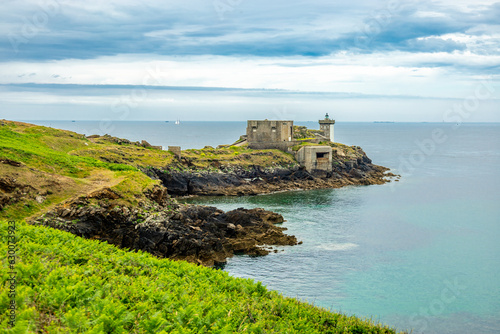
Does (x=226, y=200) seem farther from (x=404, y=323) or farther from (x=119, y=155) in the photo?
(x=404, y=323)

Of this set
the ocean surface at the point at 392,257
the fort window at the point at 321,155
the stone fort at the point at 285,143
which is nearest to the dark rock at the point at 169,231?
the ocean surface at the point at 392,257

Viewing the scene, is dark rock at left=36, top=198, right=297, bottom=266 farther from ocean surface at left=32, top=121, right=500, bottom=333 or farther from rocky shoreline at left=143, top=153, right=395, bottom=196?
rocky shoreline at left=143, top=153, right=395, bottom=196

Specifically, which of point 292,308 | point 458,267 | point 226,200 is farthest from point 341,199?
point 292,308

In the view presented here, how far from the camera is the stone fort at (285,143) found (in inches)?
3036

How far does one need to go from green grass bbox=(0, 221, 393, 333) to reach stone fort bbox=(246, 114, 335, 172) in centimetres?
6076

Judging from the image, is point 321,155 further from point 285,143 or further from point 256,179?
point 256,179

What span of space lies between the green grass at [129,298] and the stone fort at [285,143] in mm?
60755

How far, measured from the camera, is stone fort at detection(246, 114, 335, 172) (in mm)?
77125

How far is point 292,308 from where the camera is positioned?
48.7ft

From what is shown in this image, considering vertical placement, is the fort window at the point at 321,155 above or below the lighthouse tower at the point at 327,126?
below

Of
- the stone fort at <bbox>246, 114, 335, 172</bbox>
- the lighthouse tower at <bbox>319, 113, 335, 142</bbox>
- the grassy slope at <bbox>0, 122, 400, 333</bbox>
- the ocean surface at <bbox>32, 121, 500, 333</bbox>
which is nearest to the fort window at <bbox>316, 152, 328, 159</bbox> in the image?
the stone fort at <bbox>246, 114, 335, 172</bbox>

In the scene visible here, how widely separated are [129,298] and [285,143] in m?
71.9

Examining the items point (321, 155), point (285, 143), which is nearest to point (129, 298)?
point (321, 155)

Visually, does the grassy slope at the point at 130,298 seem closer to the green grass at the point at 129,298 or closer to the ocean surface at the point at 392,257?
the green grass at the point at 129,298
